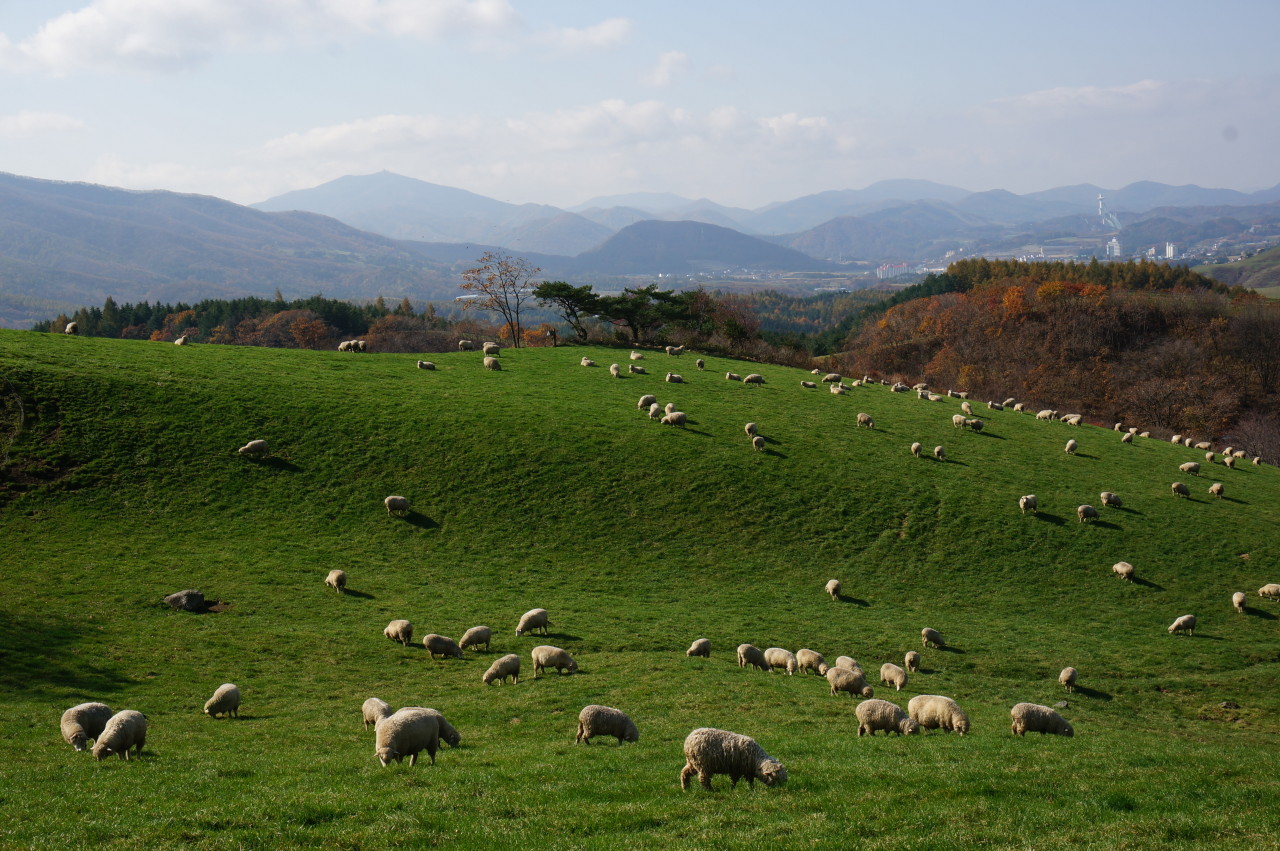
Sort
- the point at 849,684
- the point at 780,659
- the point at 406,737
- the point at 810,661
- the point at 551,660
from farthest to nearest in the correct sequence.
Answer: the point at 780,659 < the point at 810,661 < the point at 551,660 < the point at 849,684 < the point at 406,737

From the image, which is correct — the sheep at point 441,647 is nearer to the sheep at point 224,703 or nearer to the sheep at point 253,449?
the sheep at point 224,703

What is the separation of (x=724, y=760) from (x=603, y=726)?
13.9 ft

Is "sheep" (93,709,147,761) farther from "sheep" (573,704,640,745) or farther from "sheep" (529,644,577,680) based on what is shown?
"sheep" (529,644,577,680)

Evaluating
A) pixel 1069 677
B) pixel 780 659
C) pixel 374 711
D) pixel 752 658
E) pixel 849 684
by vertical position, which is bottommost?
pixel 1069 677

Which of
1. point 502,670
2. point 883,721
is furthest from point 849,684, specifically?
point 502,670

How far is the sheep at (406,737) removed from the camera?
1404cm

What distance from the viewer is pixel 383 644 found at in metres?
24.6

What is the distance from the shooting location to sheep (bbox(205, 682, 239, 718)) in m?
18.6

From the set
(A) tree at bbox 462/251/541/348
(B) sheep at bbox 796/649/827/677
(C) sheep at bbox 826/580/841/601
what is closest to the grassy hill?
(C) sheep at bbox 826/580/841/601

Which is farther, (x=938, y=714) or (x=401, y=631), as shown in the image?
(x=401, y=631)

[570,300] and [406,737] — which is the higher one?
[570,300]

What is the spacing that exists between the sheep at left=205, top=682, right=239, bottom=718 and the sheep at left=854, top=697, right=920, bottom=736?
15.7 meters

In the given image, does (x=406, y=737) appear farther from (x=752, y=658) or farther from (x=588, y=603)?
(x=588, y=603)

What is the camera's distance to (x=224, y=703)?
18.7 meters
